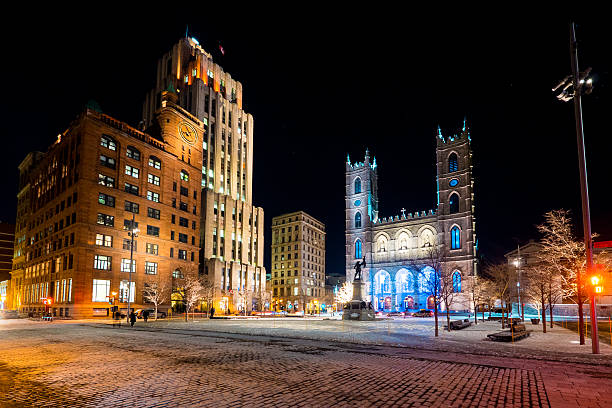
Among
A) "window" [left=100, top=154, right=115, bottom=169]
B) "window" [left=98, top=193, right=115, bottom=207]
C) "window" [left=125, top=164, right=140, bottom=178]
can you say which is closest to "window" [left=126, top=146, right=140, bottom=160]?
"window" [left=125, top=164, right=140, bottom=178]

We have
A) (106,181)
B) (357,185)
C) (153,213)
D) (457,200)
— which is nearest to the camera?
(106,181)

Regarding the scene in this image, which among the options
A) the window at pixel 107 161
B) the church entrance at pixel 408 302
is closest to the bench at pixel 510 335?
the window at pixel 107 161

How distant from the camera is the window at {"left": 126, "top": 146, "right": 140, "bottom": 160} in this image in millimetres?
62719

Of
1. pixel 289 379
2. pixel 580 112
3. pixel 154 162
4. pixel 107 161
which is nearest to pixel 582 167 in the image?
pixel 580 112

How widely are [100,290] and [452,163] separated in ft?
286

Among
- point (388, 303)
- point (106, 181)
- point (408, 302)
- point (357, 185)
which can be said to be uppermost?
point (357, 185)

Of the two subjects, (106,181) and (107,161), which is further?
(107,161)

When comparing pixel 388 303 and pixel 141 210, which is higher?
pixel 141 210

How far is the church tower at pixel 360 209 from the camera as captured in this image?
111562 millimetres

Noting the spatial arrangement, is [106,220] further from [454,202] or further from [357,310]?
[454,202]

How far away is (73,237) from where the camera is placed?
55.4 meters

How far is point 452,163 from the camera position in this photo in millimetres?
103875

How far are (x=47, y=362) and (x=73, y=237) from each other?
48.7 m

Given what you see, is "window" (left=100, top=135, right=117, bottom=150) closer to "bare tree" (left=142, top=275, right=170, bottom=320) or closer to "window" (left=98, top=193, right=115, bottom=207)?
"window" (left=98, top=193, right=115, bottom=207)
